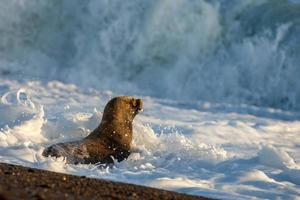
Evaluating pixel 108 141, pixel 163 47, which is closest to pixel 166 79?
pixel 163 47

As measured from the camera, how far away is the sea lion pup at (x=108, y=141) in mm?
6602

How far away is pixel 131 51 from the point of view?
13.4 meters

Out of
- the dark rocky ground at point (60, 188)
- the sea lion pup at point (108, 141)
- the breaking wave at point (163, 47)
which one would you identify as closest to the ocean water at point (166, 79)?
the breaking wave at point (163, 47)

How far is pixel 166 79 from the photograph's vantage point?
12.5 m

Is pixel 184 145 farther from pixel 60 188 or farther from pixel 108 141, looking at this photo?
pixel 60 188

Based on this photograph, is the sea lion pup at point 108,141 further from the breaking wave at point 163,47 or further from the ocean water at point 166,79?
the breaking wave at point 163,47

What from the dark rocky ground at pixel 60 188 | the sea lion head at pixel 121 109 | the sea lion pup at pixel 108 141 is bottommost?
the dark rocky ground at pixel 60 188

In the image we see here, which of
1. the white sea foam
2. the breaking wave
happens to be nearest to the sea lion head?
the white sea foam

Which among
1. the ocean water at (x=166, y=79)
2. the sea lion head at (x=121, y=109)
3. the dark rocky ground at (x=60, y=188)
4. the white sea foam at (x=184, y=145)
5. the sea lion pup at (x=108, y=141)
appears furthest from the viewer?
the sea lion head at (x=121, y=109)

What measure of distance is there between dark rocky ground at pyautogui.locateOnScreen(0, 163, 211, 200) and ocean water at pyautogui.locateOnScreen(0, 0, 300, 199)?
1536mm

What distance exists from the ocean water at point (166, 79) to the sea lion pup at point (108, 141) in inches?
5.7

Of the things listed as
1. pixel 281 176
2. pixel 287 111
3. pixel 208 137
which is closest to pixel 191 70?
pixel 287 111

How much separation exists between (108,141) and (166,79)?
217 inches

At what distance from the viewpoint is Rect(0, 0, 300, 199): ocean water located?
719 cm
